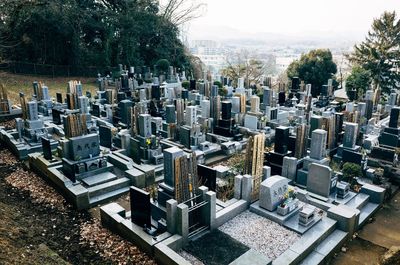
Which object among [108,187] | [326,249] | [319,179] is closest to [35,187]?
[108,187]

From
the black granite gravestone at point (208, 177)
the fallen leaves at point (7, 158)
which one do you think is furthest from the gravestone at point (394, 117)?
the fallen leaves at point (7, 158)

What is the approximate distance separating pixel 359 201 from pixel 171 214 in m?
5.98

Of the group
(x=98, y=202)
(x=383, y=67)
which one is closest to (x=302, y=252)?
(x=98, y=202)

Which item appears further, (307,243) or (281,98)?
(281,98)

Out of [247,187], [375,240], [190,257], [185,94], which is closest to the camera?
[190,257]

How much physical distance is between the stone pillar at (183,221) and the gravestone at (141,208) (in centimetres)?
74

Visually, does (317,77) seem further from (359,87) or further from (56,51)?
(56,51)

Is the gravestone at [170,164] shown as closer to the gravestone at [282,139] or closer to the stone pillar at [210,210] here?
the stone pillar at [210,210]

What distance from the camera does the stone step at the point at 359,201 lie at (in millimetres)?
9609

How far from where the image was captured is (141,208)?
314 inches

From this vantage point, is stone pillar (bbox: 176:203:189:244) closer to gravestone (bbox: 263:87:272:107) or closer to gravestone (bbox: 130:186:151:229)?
gravestone (bbox: 130:186:151:229)

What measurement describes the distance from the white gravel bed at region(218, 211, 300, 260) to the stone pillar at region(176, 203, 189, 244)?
1.17 metres

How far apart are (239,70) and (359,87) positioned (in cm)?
1387

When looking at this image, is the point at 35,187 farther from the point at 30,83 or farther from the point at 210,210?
the point at 30,83
